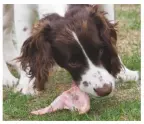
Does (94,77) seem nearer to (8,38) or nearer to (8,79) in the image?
(8,79)

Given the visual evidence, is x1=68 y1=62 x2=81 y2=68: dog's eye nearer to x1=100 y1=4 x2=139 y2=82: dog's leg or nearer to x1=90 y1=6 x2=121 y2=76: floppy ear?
x1=90 y1=6 x2=121 y2=76: floppy ear

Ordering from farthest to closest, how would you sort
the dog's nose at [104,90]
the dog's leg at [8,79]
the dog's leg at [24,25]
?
1. the dog's leg at [8,79]
2. the dog's leg at [24,25]
3. the dog's nose at [104,90]

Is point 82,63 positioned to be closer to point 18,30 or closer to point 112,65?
point 112,65

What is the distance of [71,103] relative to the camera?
485 cm

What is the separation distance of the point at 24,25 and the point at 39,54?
70 cm

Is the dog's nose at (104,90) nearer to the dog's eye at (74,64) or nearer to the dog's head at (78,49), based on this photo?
the dog's head at (78,49)

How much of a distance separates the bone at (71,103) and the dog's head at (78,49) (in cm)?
19

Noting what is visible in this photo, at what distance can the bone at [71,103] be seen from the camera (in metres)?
4.79

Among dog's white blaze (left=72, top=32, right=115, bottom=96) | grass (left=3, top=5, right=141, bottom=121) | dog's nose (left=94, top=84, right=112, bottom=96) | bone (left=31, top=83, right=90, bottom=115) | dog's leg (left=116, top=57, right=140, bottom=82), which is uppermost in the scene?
dog's white blaze (left=72, top=32, right=115, bottom=96)

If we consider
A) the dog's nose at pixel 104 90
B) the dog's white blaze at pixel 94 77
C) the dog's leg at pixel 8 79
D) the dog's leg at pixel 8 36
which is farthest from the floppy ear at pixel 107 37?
the dog's leg at pixel 8 36

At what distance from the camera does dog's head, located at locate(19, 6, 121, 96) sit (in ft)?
14.7

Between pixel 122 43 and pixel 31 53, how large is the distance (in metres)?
2.19

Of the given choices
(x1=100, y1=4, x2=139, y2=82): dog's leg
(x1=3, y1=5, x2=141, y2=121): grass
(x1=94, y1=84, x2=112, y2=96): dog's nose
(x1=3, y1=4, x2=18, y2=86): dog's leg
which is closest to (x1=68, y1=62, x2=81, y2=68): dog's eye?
(x1=94, y1=84, x2=112, y2=96): dog's nose

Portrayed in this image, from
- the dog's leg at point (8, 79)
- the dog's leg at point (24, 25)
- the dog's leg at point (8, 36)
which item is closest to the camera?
the dog's leg at point (24, 25)
